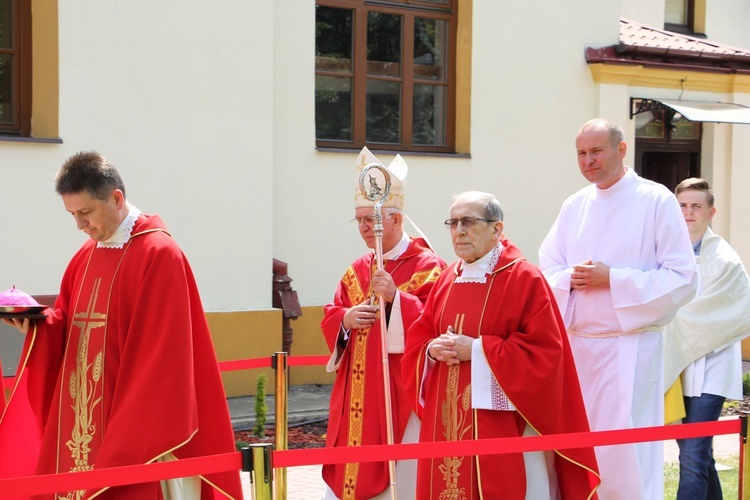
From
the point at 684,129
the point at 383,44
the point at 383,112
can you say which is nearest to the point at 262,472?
the point at 383,112

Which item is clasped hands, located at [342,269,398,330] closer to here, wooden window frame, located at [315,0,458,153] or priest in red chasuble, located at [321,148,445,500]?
priest in red chasuble, located at [321,148,445,500]

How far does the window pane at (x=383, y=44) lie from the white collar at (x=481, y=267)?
702cm

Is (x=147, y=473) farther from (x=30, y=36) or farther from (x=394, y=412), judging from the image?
(x=30, y=36)

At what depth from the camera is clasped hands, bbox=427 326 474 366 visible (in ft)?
16.2

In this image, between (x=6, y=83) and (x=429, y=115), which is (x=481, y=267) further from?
(x=429, y=115)

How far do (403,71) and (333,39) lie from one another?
0.87 m

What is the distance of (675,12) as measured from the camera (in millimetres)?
16281

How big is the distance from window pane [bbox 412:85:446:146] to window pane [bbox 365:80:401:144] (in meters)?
0.22

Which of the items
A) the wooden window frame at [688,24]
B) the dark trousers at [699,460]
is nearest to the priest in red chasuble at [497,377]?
the dark trousers at [699,460]

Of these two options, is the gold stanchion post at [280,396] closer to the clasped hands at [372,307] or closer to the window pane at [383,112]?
the clasped hands at [372,307]

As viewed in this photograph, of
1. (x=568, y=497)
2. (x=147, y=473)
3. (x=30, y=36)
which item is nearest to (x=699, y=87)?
(x=30, y=36)

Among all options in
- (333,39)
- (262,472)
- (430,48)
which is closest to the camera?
(262,472)

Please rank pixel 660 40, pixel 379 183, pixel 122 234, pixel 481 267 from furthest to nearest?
pixel 660 40, pixel 379 183, pixel 481 267, pixel 122 234

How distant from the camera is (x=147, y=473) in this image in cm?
410
